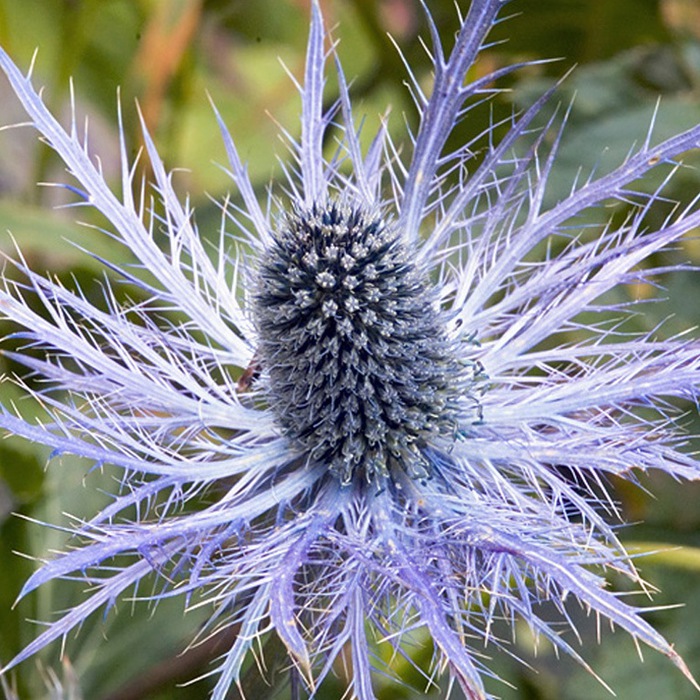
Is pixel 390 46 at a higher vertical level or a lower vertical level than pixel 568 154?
higher

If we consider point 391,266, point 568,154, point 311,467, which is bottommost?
point 311,467

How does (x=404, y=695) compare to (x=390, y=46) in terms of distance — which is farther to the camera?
(x=390, y=46)

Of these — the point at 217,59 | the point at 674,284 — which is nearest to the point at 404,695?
the point at 674,284

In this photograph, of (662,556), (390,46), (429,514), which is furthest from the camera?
(390,46)

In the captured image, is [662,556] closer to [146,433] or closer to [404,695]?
[404,695]

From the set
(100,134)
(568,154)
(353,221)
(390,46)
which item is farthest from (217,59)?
(353,221)

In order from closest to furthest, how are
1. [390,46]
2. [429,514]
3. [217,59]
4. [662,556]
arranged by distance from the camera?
[429,514], [662,556], [390,46], [217,59]

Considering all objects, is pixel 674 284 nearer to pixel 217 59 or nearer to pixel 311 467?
pixel 311 467
